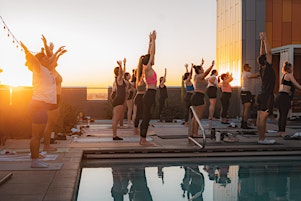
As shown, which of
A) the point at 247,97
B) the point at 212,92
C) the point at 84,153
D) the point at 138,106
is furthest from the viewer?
the point at 212,92

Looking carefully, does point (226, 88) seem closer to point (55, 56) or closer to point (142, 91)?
point (142, 91)

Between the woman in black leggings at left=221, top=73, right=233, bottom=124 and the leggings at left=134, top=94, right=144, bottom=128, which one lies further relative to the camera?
the woman in black leggings at left=221, top=73, right=233, bottom=124

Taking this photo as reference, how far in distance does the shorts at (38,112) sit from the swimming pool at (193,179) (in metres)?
0.95

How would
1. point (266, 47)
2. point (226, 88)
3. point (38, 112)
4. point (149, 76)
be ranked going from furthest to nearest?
point (226, 88)
point (266, 47)
point (149, 76)
point (38, 112)

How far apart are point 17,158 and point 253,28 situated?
14.4m

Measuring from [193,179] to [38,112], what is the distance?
223 centimetres

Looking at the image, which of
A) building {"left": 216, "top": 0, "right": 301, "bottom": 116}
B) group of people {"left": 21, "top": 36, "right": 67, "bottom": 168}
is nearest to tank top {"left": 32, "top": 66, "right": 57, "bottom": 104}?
group of people {"left": 21, "top": 36, "right": 67, "bottom": 168}

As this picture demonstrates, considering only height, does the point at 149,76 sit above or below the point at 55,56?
below

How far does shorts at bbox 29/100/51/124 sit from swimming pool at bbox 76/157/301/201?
952mm

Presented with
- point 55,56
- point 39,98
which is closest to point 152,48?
point 55,56

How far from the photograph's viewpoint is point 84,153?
23.2 ft

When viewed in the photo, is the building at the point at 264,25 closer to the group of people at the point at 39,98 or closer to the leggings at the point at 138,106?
the leggings at the point at 138,106

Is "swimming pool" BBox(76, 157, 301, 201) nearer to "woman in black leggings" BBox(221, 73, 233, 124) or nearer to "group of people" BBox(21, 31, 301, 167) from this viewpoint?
"group of people" BBox(21, 31, 301, 167)

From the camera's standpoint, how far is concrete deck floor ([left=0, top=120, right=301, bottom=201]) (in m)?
4.10
